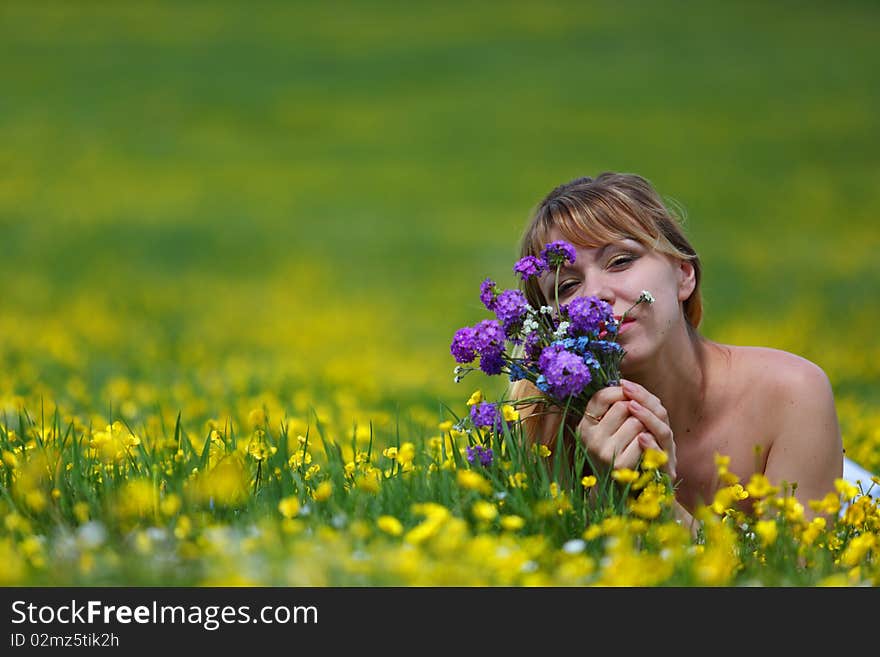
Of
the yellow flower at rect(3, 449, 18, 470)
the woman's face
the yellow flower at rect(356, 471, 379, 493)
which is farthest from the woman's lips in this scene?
the yellow flower at rect(3, 449, 18, 470)

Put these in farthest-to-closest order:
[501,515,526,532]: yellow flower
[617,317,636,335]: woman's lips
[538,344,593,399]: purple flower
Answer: [617,317,636,335]: woman's lips → [538,344,593,399]: purple flower → [501,515,526,532]: yellow flower

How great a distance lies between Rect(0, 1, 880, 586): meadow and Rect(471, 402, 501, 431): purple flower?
13cm

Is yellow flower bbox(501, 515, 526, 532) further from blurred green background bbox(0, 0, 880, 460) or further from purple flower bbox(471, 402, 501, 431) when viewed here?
blurred green background bbox(0, 0, 880, 460)

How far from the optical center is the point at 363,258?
59.7 ft

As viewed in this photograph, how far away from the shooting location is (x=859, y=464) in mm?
5410

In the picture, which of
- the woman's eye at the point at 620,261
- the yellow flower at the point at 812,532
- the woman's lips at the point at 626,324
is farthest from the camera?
the woman's eye at the point at 620,261

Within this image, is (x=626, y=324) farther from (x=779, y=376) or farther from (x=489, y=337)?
(x=779, y=376)

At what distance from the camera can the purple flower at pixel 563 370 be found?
3.15 metres

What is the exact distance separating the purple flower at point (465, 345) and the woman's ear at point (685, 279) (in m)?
1.09

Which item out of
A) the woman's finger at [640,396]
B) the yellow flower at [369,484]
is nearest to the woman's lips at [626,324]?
the woman's finger at [640,396]

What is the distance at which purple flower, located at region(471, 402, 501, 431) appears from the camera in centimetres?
336

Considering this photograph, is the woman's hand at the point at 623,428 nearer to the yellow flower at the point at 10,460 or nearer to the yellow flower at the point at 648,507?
the yellow flower at the point at 648,507
